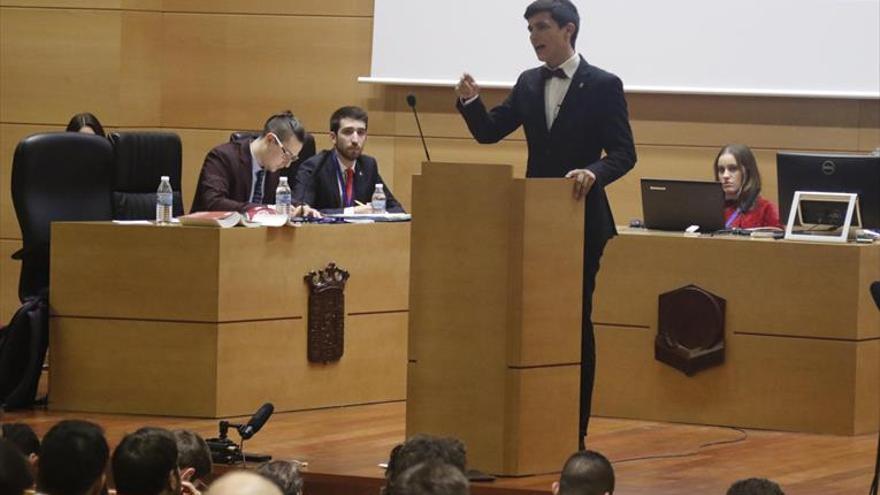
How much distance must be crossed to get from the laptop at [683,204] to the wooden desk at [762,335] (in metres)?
0.19

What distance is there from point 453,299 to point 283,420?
1.52 m

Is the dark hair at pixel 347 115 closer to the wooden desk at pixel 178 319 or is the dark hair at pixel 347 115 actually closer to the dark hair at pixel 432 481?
the wooden desk at pixel 178 319

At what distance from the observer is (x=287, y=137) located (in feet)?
24.0

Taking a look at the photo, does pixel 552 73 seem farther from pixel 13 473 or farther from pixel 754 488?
pixel 13 473

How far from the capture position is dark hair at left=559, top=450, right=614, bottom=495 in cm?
363

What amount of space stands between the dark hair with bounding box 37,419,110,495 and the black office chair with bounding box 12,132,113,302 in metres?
3.76

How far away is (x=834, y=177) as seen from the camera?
22.6ft

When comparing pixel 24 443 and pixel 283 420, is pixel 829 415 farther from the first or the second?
pixel 24 443

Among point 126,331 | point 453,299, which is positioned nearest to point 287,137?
point 126,331

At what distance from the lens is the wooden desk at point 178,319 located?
6590 mm

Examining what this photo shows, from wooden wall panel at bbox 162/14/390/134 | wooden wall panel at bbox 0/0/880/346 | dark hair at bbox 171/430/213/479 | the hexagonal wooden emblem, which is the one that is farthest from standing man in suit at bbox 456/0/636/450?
wooden wall panel at bbox 162/14/390/134

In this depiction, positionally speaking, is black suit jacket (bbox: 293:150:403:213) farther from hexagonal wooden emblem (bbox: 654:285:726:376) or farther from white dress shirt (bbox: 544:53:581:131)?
white dress shirt (bbox: 544:53:581:131)

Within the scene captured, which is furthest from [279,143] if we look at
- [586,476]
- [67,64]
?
[586,476]

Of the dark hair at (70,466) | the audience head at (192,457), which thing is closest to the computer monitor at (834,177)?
the audience head at (192,457)
